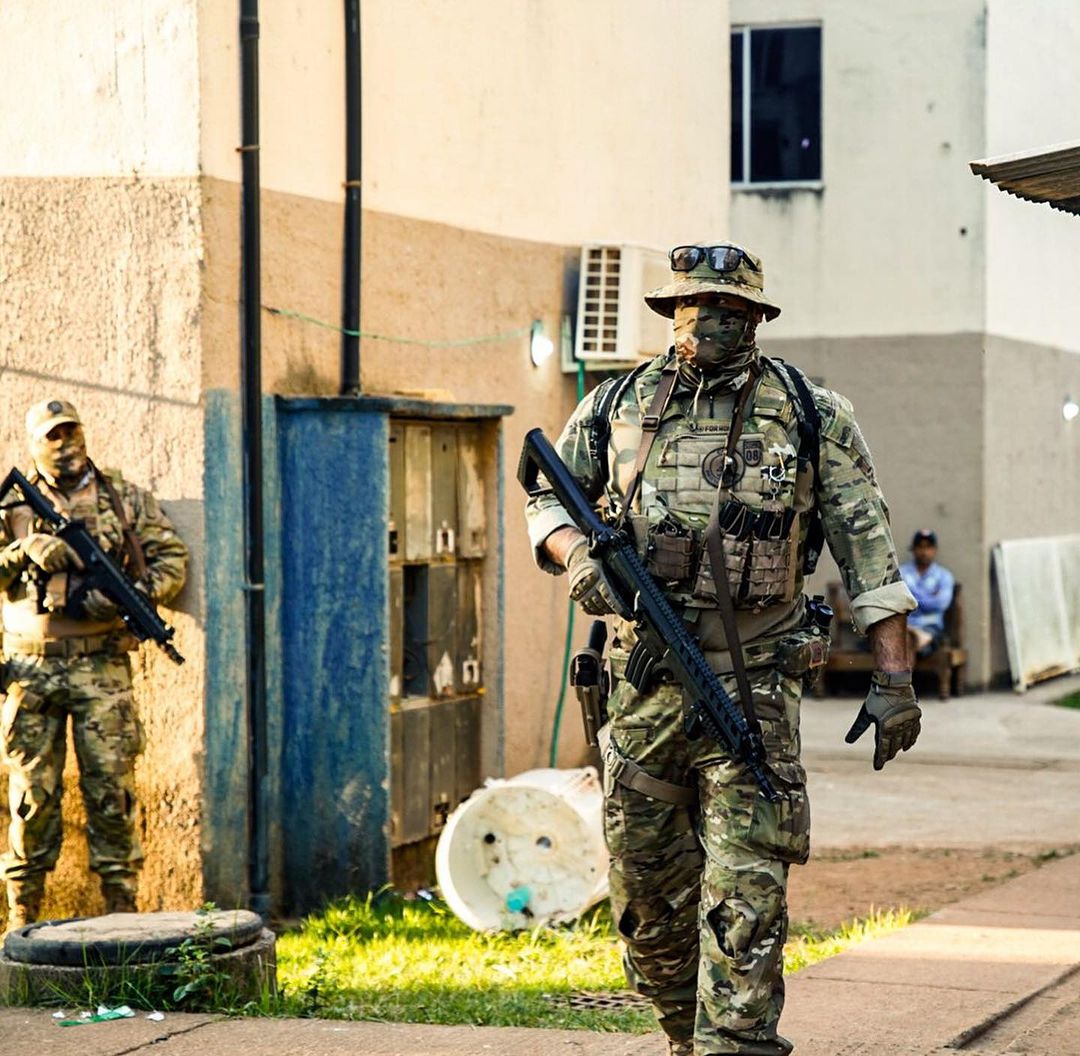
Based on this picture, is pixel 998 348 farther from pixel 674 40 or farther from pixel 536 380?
pixel 536 380

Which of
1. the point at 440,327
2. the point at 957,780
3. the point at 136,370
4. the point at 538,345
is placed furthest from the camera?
the point at 957,780

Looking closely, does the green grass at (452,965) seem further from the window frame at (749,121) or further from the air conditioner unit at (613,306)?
the window frame at (749,121)

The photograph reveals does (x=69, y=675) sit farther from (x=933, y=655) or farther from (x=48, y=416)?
(x=933, y=655)

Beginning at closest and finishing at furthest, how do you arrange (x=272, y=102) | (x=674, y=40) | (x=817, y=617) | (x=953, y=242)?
(x=817, y=617), (x=272, y=102), (x=674, y=40), (x=953, y=242)

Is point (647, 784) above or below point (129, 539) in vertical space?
below

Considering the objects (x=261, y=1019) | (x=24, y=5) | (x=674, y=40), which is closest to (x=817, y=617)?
(x=261, y=1019)

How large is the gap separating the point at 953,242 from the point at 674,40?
685cm

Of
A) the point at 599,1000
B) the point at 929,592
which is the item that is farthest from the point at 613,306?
the point at 929,592

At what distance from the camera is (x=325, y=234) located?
330 inches

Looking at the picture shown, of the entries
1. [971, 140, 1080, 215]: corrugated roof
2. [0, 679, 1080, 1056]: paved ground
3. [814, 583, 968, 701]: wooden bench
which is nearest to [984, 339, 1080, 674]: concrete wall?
[814, 583, 968, 701]: wooden bench

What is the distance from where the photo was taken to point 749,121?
61.1 feet

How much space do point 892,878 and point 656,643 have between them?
4.58 metres

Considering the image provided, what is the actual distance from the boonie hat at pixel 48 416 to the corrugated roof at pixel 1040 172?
3.27 m

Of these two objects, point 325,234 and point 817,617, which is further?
point 325,234
